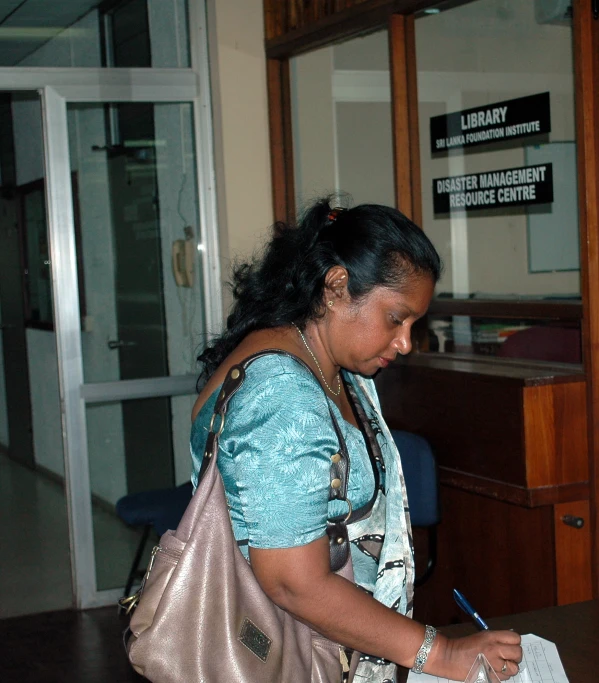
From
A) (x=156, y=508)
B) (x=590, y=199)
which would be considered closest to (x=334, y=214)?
(x=590, y=199)

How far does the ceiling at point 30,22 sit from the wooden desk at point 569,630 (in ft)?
11.2

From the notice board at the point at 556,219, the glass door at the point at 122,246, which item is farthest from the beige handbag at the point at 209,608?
the glass door at the point at 122,246

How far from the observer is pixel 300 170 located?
4309 millimetres

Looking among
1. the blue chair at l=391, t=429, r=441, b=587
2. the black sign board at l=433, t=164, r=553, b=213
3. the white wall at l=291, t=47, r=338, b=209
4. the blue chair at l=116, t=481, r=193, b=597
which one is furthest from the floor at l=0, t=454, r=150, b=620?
the black sign board at l=433, t=164, r=553, b=213

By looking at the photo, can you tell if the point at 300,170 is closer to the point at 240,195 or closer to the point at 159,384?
the point at 240,195

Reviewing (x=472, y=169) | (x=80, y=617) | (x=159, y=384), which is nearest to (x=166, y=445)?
(x=159, y=384)

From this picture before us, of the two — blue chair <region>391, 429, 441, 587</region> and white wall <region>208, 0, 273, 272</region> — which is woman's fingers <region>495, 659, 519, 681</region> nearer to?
blue chair <region>391, 429, 441, 587</region>

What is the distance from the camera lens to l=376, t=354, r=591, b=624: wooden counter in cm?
276

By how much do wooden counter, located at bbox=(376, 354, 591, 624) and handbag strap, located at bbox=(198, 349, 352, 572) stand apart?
140cm

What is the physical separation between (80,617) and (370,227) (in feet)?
11.1

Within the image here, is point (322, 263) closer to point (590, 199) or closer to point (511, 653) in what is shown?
point (511, 653)

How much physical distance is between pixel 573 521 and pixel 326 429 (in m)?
1.70

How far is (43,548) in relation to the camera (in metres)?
5.38

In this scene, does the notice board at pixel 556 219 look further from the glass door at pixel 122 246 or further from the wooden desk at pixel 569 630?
the glass door at pixel 122 246
